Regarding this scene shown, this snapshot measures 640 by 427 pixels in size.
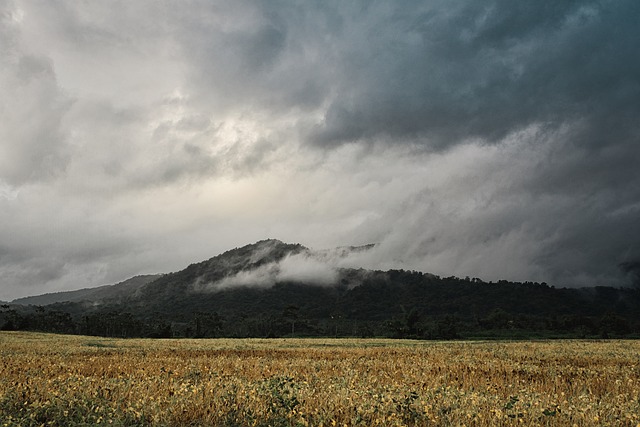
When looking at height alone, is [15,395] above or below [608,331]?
above

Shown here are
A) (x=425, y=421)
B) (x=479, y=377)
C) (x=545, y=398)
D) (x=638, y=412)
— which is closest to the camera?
(x=425, y=421)

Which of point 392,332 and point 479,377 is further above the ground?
point 479,377

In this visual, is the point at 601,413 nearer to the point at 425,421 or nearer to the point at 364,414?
the point at 425,421

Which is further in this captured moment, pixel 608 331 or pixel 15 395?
pixel 608 331

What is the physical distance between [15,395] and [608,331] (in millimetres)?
186849

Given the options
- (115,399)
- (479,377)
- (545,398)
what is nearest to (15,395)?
(115,399)

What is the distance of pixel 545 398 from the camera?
10.2m

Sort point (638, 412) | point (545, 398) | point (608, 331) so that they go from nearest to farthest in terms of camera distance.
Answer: point (638, 412), point (545, 398), point (608, 331)

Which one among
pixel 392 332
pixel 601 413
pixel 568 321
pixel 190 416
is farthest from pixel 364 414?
pixel 568 321

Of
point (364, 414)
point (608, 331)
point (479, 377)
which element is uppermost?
point (364, 414)

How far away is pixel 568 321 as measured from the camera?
174 meters

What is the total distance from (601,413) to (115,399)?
1069 centimetres

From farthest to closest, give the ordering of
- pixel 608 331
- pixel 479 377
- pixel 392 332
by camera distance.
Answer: pixel 608 331 < pixel 392 332 < pixel 479 377

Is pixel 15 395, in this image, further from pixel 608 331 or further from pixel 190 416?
pixel 608 331
